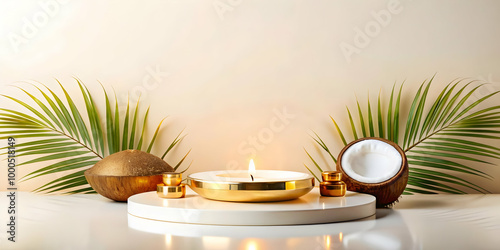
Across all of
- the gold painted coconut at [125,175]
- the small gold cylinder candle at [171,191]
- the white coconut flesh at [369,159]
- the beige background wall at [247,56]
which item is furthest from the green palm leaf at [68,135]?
the white coconut flesh at [369,159]

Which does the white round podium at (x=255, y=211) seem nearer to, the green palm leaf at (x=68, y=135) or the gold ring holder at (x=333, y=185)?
the gold ring holder at (x=333, y=185)

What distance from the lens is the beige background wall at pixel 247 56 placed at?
1.31 meters

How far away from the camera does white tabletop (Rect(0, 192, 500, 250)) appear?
733 mm

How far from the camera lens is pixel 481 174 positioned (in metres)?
1.32

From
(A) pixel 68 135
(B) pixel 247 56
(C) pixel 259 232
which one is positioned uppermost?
(B) pixel 247 56

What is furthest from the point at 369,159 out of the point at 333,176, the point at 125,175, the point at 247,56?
the point at 125,175

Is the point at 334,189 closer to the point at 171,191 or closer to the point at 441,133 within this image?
the point at 171,191

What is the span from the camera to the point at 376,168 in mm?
1106

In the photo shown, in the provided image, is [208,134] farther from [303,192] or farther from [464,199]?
[464,199]

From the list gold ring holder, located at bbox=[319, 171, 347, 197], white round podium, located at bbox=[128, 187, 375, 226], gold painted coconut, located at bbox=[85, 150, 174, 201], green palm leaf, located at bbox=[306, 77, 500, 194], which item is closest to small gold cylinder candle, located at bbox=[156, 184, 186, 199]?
white round podium, located at bbox=[128, 187, 375, 226]

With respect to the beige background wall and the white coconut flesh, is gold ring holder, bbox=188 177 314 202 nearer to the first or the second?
the white coconut flesh

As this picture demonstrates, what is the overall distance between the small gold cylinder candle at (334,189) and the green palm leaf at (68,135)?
18.6 inches

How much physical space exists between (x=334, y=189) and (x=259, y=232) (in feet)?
0.81

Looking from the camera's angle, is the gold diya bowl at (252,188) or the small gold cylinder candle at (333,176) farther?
the small gold cylinder candle at (333,176)
